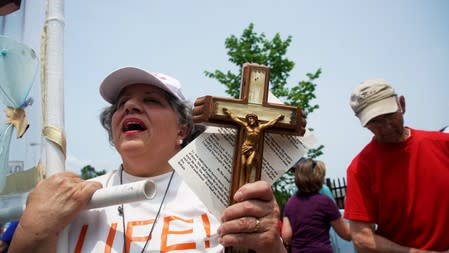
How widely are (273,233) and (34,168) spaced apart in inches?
47.0

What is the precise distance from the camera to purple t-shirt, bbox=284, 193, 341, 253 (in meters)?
3.27

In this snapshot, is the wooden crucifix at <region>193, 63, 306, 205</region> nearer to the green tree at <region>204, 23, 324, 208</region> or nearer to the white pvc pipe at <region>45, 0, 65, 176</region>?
the white pvc pipe at <region>45, 0, 65, 176</region>

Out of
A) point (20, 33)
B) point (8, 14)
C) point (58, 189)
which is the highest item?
point (8, 14)

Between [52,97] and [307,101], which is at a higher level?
[307,101]

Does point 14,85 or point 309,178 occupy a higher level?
point 14,85

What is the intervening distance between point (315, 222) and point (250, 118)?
88.9 inches

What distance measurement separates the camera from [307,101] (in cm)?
910

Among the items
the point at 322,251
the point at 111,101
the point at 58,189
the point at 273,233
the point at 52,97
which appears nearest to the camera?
the point at 273,233

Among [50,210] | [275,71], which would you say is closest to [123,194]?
[50,210]

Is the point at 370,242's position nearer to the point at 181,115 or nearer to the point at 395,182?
the point at 395,182

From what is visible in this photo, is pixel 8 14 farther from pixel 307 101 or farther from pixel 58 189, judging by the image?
pixel 307 101

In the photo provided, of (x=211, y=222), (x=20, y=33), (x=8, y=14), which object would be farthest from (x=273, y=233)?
(x=8, y=14)

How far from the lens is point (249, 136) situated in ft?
4.21

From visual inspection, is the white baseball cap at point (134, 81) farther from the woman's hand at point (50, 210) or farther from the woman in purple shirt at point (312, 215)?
the woman in purple shirt at point (312, 215)
